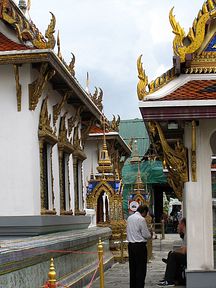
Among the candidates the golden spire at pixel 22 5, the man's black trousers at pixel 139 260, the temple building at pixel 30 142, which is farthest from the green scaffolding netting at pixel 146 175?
the man's black trousers at pixel 139 260

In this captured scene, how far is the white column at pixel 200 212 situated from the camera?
431 inches

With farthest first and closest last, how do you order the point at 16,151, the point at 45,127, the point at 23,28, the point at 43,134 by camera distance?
the point at 45,127 → the point at 43,134 → the point at 23,28 → the point at 16,151

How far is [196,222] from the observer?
1098 cm

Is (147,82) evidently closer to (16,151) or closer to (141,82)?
(141,82)

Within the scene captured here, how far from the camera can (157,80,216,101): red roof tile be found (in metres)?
10.4

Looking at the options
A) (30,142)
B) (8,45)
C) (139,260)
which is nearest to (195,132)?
(139,260)

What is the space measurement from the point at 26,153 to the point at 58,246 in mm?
2707

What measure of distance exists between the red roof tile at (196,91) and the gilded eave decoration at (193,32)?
0.57 m

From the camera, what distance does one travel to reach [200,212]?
36.1 feet

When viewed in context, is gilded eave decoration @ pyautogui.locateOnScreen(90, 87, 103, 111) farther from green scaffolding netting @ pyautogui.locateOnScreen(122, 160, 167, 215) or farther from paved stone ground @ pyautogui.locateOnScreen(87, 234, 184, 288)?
green scaffolding netting @ pyautogui.locateOnScreen(122, 160, 167, 215)

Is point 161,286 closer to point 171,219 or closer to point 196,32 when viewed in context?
point 196,32

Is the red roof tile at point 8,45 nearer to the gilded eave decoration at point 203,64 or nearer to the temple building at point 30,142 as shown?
the temple building at point 30,142

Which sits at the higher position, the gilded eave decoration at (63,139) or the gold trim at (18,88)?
the gold trim at (18,88)

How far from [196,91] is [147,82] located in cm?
85
